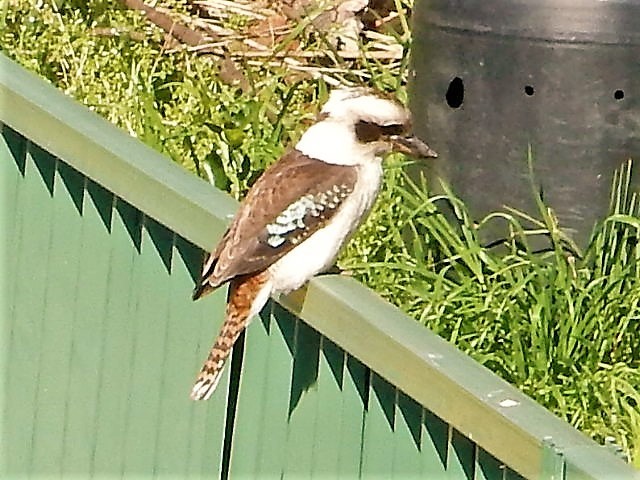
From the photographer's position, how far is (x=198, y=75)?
6539mm

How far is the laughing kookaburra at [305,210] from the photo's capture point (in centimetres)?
347

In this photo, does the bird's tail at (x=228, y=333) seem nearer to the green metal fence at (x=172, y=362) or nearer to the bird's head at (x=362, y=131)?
the green metal fence at (x=172, y=362)

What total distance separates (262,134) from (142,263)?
1.92m

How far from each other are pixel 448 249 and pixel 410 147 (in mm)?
727

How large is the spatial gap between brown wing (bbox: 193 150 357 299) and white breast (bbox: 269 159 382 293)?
0.07 ft

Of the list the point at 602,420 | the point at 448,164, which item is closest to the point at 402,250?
the point at 448,164

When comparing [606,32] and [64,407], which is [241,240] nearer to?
[64,407]

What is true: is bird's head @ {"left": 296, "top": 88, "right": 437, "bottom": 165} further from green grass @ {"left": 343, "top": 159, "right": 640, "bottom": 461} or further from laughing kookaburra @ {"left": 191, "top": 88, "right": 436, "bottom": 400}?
green grass @ {"left": 343, "top": 159, "right": 640, "bottom": 461}

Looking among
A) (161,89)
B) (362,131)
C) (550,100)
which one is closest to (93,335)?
(362,131)

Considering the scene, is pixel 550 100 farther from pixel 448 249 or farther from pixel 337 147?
pixel 337 147

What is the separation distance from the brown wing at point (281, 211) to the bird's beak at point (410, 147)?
140 mm

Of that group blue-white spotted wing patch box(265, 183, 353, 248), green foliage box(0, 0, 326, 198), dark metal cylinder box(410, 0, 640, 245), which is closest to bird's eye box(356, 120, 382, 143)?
blue-white spotted wing patch box(265, 183, 353, 248)

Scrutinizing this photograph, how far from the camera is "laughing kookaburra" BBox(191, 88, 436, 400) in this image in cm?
347

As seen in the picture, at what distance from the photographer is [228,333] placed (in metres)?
3.41
